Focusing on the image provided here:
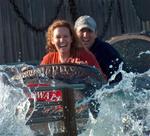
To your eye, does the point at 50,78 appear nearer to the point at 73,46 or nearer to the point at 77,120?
the point at 77,120

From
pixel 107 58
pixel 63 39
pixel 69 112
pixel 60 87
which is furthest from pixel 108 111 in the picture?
pixel 107 58

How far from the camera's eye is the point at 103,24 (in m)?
14.8

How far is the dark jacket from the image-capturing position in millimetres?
6184

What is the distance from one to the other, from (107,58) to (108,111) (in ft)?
4.73

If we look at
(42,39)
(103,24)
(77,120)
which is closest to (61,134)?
(77,120)

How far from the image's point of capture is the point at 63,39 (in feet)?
19.2

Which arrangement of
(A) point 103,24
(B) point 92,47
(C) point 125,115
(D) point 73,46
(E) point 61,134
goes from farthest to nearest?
(A) point 103,24
(B) point 92,47
(D) point 73,46
(C) point 125,115
(E) point 61,134

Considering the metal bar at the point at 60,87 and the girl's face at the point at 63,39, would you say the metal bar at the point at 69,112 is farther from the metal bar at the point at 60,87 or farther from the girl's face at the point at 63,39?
the girl's face at the point at 63,39

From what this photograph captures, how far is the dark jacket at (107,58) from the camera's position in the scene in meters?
6.18

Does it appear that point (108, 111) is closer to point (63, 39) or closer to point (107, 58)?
point (63, 39)

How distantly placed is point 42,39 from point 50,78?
28.4 ft

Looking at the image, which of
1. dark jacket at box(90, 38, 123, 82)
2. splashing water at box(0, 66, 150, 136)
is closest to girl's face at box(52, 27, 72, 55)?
dark jacket at box(90, 38, 123, 82)

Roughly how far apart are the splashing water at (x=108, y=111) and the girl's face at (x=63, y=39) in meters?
0.86

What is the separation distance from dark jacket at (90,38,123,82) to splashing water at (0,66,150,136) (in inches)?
39.3
